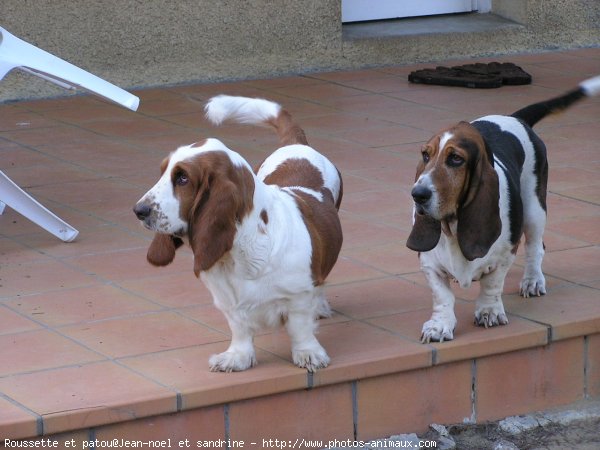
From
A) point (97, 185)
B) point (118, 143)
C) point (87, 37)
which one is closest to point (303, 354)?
point (97, 185)

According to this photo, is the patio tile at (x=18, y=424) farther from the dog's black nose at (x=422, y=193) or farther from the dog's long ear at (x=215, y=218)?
the dog's black nose at (x=422, y=193)

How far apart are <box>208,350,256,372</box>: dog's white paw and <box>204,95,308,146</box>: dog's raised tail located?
1020mm

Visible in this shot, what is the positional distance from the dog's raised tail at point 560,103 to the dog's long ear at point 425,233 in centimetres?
100

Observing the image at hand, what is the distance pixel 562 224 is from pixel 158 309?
205cm

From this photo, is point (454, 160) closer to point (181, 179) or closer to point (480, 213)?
point (480, 213)

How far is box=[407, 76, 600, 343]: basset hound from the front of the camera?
370cm

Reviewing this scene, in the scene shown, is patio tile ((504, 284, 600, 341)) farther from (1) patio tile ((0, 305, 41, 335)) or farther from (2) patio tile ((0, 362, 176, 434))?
(1) patio tile ((0, 305, 41, 335))

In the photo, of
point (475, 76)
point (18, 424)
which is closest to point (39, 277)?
point (18, 424)

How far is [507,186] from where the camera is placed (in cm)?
400

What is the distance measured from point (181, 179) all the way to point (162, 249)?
0.29 m

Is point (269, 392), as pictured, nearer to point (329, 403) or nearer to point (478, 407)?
point (329, 403)

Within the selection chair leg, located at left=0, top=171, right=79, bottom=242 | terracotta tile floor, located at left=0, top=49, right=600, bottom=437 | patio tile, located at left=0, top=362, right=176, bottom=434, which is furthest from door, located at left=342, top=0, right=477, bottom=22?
patio tile, located at left=0, top=362, right=176, bottom=434

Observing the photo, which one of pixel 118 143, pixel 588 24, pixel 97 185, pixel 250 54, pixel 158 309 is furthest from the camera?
pixel 588 24

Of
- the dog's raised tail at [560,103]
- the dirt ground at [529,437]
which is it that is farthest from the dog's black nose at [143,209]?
the dog's raised tail at [560,103]
